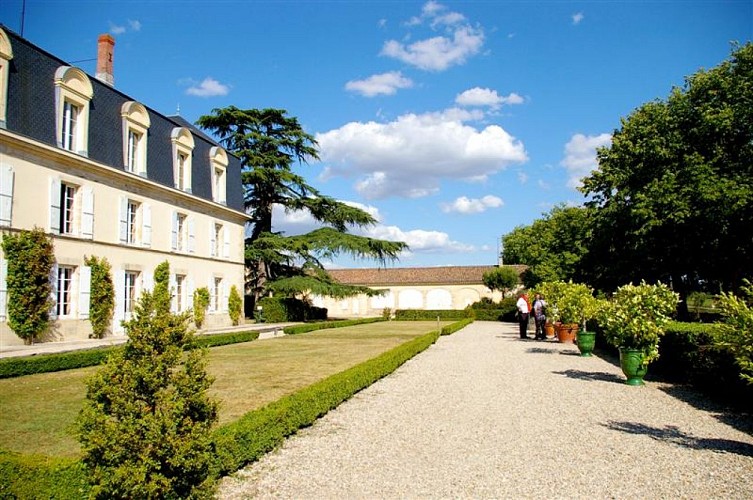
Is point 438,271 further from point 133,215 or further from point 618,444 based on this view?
point 618,444

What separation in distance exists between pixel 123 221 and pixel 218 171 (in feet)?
23.9

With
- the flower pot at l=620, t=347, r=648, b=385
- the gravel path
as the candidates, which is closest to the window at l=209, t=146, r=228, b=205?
the gravel path

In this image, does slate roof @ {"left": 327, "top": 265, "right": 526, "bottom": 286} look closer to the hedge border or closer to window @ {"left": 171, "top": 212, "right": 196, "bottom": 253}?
window @ {"left": 171, "top": 212, "right": 196, "bottom": 253}

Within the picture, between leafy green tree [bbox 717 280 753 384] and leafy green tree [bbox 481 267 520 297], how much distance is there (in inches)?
1649

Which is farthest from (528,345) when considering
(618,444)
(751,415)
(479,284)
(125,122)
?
(479,284)

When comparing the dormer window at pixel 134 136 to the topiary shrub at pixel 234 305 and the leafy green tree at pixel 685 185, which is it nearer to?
the topiary shrub at pixel 234 305

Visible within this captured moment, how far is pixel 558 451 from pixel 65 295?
14.8m

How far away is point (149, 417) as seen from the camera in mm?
3479

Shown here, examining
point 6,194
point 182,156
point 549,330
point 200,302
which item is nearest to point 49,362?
point 6,194

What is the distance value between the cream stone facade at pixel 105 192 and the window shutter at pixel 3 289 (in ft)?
0.08

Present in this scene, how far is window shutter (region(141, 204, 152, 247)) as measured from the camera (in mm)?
19141

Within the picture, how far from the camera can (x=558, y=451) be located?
5.58 meters

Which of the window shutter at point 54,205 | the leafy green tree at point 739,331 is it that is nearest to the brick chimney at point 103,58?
the window shutter at point 54,205

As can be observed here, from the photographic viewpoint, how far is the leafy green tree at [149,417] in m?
3.45
